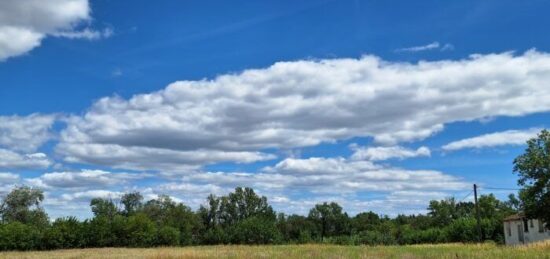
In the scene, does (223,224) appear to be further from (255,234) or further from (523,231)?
(523,231)

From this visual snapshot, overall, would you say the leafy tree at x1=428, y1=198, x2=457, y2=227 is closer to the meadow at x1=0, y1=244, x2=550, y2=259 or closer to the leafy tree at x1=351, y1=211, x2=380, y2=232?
the leafy tree at x1=351, y1=211, x2=380, y2=232

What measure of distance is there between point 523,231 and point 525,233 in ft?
2.50

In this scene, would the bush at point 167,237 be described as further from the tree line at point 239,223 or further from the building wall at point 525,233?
the building wall at point 525,233

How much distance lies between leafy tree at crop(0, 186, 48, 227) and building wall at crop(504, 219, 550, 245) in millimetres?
69504

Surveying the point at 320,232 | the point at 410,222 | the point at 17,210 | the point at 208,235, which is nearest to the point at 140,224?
the point at 208,235

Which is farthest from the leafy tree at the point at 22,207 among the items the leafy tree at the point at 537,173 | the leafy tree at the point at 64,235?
the leafy tree at the point at 537,173

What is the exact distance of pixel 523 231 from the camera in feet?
211

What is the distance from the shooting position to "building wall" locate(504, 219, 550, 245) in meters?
60.0

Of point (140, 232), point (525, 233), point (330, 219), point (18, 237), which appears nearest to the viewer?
point (525, 233)

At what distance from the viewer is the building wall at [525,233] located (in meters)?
60.0

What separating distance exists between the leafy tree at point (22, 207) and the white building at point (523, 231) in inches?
2739

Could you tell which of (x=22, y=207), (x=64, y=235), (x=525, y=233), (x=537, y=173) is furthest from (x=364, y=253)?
(x=22, y=207)

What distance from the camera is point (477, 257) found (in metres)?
29.3

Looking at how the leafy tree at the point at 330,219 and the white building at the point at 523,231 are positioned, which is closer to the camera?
the white building at the point at 523,231
